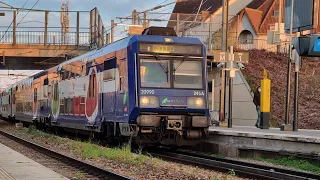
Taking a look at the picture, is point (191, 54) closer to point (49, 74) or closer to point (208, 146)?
point (208, 146)

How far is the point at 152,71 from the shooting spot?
51.1 ft

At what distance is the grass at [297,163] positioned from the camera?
12.9 m

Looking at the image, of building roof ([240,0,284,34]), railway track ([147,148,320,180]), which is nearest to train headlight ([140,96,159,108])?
railway track ([147,148,320,180])

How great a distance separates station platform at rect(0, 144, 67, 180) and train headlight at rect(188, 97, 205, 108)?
5.07 meters

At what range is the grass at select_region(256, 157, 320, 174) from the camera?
12867 mm

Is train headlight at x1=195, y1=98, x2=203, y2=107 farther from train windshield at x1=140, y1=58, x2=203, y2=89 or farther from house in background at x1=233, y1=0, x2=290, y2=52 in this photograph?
house in background at x1=233, y1=0, x2=290, y2=52

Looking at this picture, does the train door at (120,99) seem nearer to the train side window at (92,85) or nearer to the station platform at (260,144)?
the train side window at (92,85)

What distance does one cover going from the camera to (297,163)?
13.5m

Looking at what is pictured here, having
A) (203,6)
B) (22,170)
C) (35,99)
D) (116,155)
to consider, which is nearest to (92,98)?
(116,155)

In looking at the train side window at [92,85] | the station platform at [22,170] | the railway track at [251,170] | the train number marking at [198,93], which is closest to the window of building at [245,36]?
the train side window at [92,85]

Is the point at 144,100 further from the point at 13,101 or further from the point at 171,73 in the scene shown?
the point at 13,101

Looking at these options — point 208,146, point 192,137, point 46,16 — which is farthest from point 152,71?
point 46,16

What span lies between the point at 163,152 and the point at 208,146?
1835mm

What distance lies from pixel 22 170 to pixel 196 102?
6.18 m
